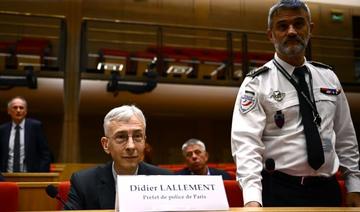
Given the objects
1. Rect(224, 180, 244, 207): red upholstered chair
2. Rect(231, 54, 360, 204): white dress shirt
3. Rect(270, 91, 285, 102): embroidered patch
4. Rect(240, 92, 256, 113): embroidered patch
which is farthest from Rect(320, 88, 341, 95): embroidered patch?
Rect(224, 180, 244, 207): red upholstered chair

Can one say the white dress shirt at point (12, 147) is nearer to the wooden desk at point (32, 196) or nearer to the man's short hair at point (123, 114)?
the wooden desk at point (32, 196)

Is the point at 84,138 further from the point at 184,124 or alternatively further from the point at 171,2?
the point at 171,2

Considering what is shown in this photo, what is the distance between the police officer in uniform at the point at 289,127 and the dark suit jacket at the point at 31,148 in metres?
3.71

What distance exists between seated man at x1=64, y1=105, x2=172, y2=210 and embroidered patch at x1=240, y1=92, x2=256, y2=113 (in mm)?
539

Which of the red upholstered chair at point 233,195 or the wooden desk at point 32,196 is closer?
the red upholstered chair at point 233,195

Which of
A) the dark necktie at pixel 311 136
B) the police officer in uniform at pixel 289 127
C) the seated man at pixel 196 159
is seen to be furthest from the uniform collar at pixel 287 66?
the seated man at pixel 196 159

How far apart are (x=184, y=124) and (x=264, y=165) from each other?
30.6 feet

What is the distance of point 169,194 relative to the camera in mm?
1313

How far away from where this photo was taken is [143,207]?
1258mm

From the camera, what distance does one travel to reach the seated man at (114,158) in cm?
204

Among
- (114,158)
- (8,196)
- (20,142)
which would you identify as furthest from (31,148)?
(114,158)

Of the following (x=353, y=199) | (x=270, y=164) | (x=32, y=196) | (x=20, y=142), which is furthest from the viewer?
(x=20, y=142)

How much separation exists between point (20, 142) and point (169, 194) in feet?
13.4

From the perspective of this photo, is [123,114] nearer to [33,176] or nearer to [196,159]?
[33,176]
